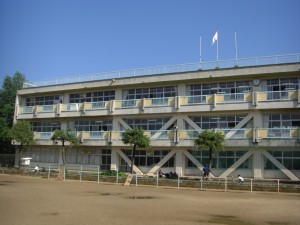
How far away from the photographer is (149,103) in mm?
35656

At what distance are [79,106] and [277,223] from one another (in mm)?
30614

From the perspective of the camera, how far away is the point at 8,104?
52.4 metres

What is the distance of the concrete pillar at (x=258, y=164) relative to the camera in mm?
31078

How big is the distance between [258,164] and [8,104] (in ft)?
118

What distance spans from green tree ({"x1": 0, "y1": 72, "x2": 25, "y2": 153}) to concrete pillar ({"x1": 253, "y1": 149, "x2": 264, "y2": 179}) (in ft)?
106

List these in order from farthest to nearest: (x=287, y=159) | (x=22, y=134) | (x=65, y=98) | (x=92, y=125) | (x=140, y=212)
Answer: (x=65, y=98) → (x=92, y=125) → (x=22, y=134) → (x=287, y=159) → (x=140, y=212)

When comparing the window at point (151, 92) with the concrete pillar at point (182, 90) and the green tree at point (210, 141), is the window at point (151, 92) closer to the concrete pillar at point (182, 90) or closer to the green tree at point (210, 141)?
the concrete pillar at point (182, 90)

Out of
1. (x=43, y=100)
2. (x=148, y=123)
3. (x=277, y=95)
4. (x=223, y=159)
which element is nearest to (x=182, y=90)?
(x=148, y=123)

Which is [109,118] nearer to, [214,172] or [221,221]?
[214,172]

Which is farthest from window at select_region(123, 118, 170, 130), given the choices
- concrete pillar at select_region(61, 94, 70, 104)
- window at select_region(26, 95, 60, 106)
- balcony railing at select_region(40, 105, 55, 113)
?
window at select_region(26, 95, 60, 106)

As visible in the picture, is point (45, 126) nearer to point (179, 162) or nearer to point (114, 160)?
point (114, 160)

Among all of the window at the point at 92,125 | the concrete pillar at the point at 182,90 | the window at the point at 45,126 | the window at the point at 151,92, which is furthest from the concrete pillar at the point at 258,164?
the window at the point at 45,126

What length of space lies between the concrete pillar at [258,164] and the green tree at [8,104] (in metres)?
32.4

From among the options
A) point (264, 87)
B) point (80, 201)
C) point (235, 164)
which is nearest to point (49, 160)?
point (235, 164)
